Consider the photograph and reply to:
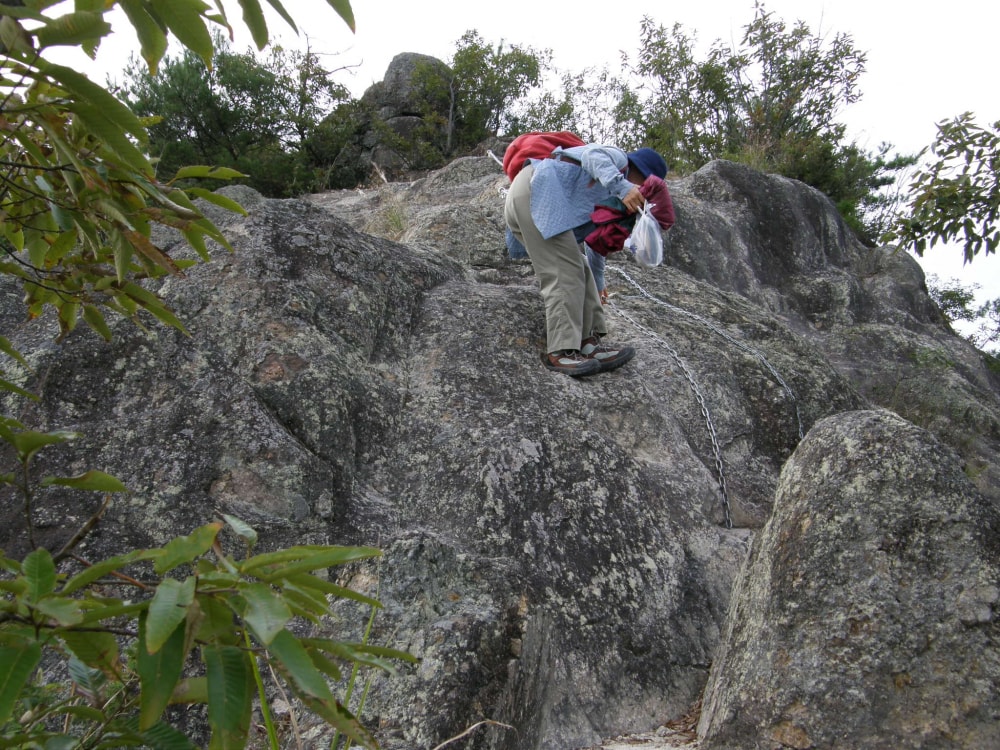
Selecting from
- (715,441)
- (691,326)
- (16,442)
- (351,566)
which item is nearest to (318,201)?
(691,326)

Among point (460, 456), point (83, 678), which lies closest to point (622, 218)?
point (460, 456)

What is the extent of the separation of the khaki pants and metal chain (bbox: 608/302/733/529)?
30.8 inches

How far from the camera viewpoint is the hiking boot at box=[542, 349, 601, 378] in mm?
4516

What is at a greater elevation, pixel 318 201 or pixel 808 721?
pixel 318 201

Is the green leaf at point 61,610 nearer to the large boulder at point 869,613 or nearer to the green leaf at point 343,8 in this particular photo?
the green leaf at point 343,8

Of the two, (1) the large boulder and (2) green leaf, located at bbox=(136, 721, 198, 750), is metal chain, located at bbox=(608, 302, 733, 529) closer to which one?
(1) the large boulder

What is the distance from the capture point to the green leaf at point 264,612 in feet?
2.91

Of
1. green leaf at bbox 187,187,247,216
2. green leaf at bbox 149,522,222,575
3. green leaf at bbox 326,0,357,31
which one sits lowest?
green leaf at bbox 149,522,222,575

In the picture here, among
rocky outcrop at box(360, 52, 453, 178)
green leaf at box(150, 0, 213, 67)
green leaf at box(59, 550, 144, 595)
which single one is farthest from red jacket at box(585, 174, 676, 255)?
rocky outcrop at box(360, 52, 453, 178)

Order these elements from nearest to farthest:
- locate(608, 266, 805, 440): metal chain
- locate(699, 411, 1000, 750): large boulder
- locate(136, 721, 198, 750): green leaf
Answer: locate(136, 721, 198, 750): green leaf
locate(699, 411, 1000, 750): large boulder
locate(608, 266, 805, 440): metal chain

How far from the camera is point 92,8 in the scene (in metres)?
1.18

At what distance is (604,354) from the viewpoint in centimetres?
471

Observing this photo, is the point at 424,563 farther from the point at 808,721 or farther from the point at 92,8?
the point at 92,8

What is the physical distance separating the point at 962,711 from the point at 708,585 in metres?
1.35
